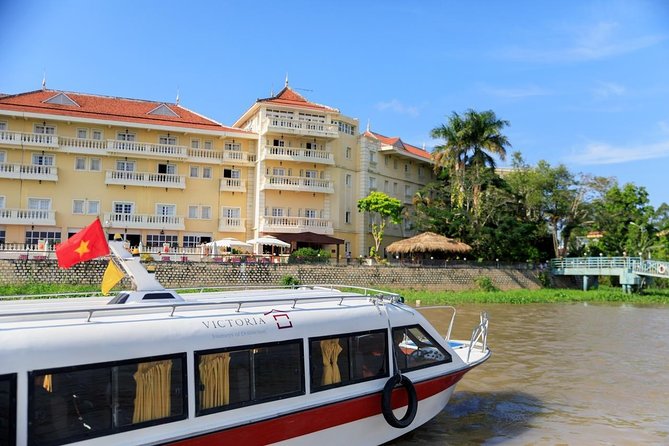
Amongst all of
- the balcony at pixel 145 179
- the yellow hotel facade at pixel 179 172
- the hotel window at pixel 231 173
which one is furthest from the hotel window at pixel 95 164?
the hotel window at pixel 231 173

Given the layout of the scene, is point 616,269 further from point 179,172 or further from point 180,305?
→ point 180,305

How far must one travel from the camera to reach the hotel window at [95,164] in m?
35.1

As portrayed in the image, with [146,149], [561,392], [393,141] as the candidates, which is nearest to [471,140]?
[393,141]

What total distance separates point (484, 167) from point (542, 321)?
19.9 metres

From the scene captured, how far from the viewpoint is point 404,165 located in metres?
46.2

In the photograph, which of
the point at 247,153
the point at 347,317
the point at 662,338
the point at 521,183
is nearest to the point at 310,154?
the point at 247,153

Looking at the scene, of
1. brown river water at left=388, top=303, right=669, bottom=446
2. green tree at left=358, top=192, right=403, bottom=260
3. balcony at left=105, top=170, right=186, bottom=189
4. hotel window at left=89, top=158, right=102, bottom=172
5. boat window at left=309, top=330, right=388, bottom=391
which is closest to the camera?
boat window at left=309, top=330, right=388, bottom=391

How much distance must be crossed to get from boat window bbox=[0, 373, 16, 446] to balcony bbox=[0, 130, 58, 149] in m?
32.4

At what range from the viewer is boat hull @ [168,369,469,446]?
6.16m

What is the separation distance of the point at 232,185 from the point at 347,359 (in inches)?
1246

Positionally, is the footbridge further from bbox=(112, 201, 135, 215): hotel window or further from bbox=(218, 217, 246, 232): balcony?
bbox=(112, 201, 135, 215): hotel window

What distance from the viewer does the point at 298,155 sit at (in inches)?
1486

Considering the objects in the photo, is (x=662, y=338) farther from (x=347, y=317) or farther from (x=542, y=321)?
(x=347, y=317)

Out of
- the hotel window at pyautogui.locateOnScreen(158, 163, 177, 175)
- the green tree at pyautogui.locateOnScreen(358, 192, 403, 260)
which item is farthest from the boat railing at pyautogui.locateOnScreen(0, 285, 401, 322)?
the hotel window at pyautogui.locateOnScreen(158, 163, 177, 175)
